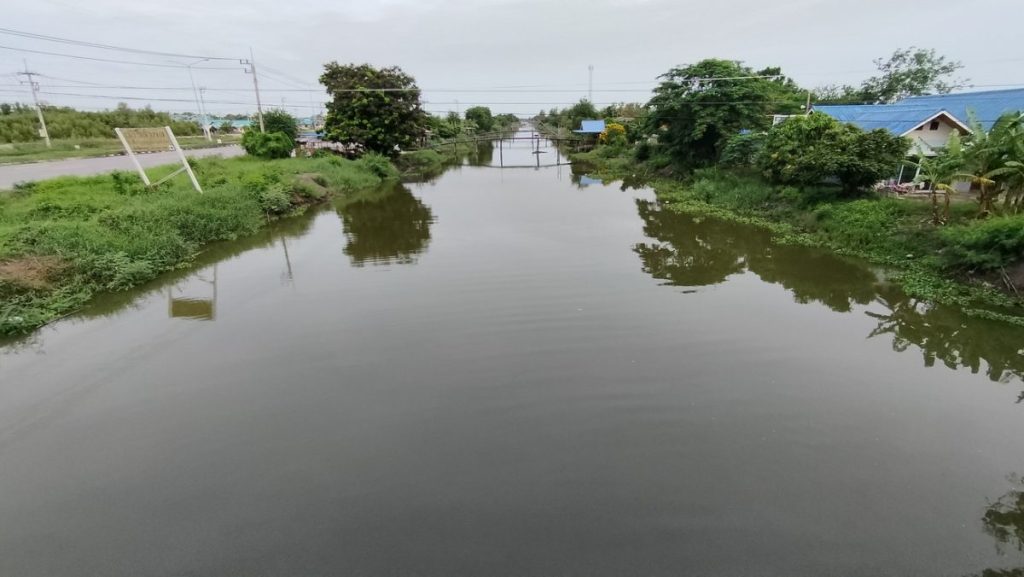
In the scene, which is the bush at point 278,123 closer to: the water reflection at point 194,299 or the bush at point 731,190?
the water reflection at point 194,299

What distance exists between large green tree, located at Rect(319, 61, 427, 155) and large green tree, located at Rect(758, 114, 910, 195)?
19728 mm

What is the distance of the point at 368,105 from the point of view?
26703mm

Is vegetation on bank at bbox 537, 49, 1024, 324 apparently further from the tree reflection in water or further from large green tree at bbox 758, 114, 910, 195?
the tree reflection in water

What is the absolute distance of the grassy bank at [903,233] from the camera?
823 cm

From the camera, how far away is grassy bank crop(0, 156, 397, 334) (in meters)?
8.02

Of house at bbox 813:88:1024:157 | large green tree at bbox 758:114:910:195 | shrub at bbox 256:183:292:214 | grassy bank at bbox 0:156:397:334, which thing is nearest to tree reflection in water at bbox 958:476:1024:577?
large green tree at bbox 758:114:910:195

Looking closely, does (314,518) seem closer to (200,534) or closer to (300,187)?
(200,534)

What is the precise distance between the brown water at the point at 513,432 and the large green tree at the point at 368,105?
20.0 metres

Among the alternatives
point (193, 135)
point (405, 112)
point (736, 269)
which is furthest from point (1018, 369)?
point (193, 135)

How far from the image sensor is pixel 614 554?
3641 mm

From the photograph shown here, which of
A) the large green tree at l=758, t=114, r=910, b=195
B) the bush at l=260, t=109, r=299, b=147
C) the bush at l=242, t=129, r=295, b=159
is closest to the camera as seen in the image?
the large green tree at l=758, t=114, r=910, b=195

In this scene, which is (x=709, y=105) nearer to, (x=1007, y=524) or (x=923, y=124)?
(x=923, y=124)

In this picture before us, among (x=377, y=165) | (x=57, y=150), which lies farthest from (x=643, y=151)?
(x=57, y=150)

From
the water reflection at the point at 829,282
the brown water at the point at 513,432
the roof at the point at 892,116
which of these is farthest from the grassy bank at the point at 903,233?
the roof at the point at 892,116
